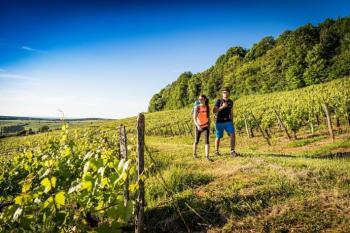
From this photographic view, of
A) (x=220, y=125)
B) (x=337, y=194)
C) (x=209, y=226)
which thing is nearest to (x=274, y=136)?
(x=220, y=125)

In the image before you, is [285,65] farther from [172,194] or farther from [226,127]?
[172,194]

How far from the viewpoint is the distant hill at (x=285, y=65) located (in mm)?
42531

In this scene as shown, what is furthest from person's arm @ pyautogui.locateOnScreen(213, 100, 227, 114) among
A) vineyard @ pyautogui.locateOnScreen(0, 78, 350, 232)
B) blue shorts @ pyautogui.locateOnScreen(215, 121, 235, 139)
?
vineyard @ pyautogui.locateOnScreen(0, 78, 350, 232)

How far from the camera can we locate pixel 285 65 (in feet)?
170

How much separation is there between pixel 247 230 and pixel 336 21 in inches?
2270

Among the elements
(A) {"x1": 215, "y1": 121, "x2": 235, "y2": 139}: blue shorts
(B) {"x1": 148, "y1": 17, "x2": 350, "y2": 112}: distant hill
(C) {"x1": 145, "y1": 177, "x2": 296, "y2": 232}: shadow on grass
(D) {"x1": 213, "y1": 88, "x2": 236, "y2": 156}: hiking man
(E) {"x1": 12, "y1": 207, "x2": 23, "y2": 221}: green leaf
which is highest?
(B) {"x1": 148, "y1": 17, "x2": 350, "y2": 112}: distant hill

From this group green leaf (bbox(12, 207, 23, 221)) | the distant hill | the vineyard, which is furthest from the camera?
the distant hill

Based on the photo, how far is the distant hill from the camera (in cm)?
4253

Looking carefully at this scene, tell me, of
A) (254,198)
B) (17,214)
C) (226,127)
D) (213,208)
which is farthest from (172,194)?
(17,214)

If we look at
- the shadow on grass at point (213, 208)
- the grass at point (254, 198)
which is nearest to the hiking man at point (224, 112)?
the grass at point (254, 198)

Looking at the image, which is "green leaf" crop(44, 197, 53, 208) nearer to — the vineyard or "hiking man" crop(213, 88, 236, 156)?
the vineyard

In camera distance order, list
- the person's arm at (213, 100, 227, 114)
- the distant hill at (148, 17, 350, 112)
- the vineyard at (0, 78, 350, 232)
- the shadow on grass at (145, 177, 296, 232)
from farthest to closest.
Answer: the distant hill at (148, 17, 350, 112) < the person's arm at (213, 100, 227, 114) < the shadow on grass at (145, 177, 296, 232) < the vineyard at (0, 78, 350, 232)

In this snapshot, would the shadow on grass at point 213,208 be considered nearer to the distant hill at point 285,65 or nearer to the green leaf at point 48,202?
the green leaf at point 48,202

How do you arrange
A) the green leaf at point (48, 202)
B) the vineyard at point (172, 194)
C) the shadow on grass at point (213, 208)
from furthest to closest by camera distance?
the shadow on grass at point (213, 208) < the vineyard at point (172, 194) < the green leaf at point (48, 202)
